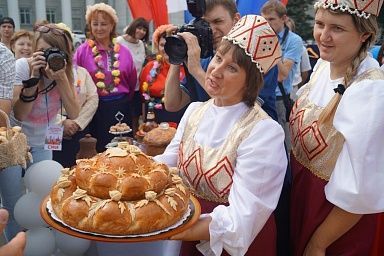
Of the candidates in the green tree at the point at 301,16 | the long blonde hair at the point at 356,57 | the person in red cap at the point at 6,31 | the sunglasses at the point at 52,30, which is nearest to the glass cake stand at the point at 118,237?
the long blonde hair at the point at 356,57

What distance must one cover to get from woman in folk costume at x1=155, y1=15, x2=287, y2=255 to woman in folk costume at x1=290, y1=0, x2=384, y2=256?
7.2 inches

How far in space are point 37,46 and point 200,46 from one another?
56.0 inches

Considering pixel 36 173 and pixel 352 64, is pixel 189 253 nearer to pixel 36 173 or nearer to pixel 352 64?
pixel 352 64

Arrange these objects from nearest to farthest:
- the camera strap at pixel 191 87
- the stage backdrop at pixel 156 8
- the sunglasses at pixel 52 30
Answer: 1. the camera strap at pixel 191 87
2. the sunglasses at pixel 52 30
3. the stage backdrop at pixel 156 8

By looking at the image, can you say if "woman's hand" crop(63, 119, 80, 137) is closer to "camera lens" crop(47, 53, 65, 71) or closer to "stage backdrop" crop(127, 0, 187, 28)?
"camera lens" crop(47, 53, 65, 71)

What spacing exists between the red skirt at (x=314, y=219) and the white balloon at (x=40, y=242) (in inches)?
58.6

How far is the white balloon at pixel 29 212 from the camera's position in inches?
98.0

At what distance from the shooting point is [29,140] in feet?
10.5

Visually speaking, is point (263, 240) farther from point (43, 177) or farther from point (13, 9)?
point (13, 9)

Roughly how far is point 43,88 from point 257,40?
78.8 inches

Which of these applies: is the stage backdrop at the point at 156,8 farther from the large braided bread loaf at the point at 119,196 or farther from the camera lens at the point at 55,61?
the large braided bread loaf at the point at 119,196

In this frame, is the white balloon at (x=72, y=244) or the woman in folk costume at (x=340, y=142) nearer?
the woman in folk costume at (x=340, y=142)

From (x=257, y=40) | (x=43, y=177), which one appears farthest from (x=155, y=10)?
(x=257, y=40)

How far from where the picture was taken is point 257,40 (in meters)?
1.61
